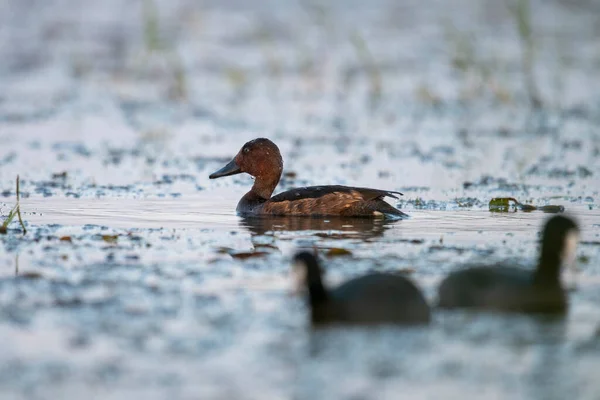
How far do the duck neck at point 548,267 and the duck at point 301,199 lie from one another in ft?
11.7

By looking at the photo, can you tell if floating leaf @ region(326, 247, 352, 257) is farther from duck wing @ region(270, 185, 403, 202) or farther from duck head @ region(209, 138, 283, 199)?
duck head @ region(209, 138, 283, 199)

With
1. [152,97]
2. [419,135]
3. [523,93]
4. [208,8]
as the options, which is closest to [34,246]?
[419,135]

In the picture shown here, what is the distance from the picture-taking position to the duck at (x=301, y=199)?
36.1ft

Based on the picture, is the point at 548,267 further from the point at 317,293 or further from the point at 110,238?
the point at 110,238

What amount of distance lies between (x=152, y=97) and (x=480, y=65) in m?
4.93

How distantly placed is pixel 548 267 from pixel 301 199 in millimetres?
4219

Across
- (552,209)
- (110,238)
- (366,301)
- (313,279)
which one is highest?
(552,209)

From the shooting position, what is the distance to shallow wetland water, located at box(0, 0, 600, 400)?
602 centimetres

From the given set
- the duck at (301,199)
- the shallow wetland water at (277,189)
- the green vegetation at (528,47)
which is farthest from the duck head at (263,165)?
the green vegetation at (528,47)

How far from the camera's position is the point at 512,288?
6.94 meters

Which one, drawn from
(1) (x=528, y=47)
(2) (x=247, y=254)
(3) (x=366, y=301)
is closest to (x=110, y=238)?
(2) (x=247, y=254)

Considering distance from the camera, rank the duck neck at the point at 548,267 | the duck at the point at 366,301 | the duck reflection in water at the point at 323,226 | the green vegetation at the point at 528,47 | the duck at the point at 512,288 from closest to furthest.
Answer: the duck at the point at 366,301
the duck at the point at 512,288
the duck neck at the point at 548,267
the duck reflection in water at the point at 323,226
the green vegetation at the point at 528,47

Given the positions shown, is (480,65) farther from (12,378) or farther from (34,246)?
(12,378)

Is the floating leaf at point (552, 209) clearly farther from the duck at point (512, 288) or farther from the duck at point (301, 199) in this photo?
the duck at point (512, 288)
